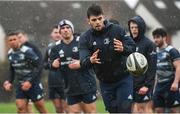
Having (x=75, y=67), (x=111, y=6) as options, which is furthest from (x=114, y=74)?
(x=111, y=6)

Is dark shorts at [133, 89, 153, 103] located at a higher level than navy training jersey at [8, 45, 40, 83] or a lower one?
lower

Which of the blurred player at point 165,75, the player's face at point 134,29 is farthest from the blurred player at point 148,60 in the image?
the blurred player at point 165,75

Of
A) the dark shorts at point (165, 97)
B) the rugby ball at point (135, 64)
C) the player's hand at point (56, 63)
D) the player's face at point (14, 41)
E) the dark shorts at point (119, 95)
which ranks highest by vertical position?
the player's face at point (14, 41)

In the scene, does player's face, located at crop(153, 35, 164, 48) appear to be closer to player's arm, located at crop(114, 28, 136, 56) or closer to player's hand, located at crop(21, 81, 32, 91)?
player's hand, located at crop(21, 81, 32, 91)

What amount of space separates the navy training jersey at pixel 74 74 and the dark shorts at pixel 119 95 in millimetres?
2192

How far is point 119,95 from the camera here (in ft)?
37.7

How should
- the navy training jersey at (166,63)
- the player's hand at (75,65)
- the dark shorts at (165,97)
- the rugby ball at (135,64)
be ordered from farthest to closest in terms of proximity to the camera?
the dark shorts at (165,97), the navy training jersey at (166,63), the player's hand at (75,65), the rugby ball at (135,64)

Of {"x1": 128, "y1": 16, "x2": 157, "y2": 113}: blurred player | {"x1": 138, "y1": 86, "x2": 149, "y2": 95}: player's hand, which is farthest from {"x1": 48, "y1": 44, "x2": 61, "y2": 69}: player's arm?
{"x1": 138, "y1": 86, "x2": 149, "y2": 95}: player's hand

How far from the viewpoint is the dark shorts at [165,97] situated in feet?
46.8

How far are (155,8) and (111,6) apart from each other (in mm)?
12641

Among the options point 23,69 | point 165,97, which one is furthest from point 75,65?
point 23,69

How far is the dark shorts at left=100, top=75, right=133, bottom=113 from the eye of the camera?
1145 cm

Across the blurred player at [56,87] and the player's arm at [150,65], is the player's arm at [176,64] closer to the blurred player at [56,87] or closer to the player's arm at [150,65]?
the player's arm at [150,65]

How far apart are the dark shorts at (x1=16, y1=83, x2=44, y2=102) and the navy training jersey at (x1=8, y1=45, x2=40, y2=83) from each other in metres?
0.20
